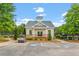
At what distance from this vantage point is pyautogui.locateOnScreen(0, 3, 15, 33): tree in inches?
739

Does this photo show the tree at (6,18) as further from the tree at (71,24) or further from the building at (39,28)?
the tree at (71,24)

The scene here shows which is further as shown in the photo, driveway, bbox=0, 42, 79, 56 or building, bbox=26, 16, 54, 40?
building, bbox=26, 16, 54, 40

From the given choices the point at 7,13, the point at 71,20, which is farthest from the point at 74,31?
the point at 7,13

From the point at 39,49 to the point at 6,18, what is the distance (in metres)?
0.92

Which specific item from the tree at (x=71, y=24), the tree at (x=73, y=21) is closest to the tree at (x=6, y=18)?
the tree at (x=71, y=24)

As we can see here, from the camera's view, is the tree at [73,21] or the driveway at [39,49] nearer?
the driveway at [39,49]

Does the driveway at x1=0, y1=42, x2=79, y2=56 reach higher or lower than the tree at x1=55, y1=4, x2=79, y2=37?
lower

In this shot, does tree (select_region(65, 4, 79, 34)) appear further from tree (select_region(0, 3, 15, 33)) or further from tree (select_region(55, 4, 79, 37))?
tree (select_region(0, 3, 15, 33))

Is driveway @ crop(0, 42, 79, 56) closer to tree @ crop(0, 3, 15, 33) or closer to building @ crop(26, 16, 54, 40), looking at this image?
building @ crop(26, 16, 54, 40)

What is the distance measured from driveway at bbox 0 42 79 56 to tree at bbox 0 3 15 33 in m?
0.33

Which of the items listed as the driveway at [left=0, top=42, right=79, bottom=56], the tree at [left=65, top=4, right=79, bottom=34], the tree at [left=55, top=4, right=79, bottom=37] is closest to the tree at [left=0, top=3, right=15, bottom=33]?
the driveway at [left=0, top=42, right=79, bottom=56]

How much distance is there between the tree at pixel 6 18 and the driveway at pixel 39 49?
33 centimetres

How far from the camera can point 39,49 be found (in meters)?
18.7

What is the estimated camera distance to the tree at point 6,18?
61.6ft
